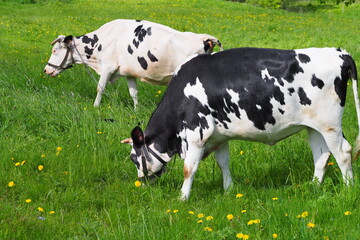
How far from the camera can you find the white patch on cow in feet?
17.3

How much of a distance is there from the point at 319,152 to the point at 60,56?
6.41 m

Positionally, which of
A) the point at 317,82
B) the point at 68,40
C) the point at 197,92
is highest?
the point at 317,82

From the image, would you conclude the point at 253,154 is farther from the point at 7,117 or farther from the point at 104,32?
the point at 104,32

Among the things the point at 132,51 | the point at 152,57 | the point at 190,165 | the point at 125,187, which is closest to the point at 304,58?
the point at 190,165

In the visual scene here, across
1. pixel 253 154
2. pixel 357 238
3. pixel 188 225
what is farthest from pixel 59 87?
pixel 357 238

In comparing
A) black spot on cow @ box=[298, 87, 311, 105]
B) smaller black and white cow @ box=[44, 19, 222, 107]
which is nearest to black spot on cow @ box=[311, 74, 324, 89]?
black spot on cow @ box=[298, 87, 311, 105]

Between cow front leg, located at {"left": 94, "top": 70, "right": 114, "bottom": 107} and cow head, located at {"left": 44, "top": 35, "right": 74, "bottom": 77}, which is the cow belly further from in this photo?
cow head, located at {"left": 44, "top": 35, "right": 74, "bottom": 77}

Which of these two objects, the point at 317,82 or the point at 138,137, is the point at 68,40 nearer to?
the point at 138,137

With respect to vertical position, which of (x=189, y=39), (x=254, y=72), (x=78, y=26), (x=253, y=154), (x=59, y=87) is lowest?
(x=78, y=26)

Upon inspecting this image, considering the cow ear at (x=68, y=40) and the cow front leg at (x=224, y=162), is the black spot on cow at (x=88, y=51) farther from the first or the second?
the cow front leg at (x=224, y=162)

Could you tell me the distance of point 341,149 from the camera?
206 inches

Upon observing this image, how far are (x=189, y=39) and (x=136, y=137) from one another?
3.97 meters

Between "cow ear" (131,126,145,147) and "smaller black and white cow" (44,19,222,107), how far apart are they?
366cm

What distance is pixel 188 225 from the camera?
4328mm
